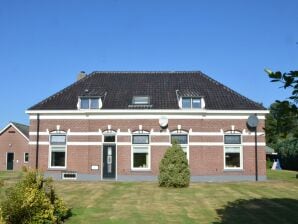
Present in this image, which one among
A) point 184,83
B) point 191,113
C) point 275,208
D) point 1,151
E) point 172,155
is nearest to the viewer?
point 275,208

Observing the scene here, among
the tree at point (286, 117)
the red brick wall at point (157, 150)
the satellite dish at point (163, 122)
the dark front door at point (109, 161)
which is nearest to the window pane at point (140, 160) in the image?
the red brick wall at point (157, 150)

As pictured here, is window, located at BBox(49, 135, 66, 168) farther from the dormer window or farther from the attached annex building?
the dormer window

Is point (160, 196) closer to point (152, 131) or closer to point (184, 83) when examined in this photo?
point (152, 131)

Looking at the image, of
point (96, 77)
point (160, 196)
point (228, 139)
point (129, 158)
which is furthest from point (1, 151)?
point (160, 196)

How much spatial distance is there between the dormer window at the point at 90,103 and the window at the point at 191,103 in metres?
5.67

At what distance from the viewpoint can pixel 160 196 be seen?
18.9 m

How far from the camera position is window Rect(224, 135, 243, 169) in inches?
1088

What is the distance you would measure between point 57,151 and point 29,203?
16.5 m

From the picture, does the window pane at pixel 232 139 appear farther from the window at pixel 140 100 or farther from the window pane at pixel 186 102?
the window at pixel 140 100

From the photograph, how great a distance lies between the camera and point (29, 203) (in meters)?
11.7

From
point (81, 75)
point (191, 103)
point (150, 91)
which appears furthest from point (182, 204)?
point (81, 75)

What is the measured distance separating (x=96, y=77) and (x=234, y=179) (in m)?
12.6

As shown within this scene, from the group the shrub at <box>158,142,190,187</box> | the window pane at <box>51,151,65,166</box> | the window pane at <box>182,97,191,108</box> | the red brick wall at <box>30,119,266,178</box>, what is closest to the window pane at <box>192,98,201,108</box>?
the window pane at <box>182,97,191,108</box>

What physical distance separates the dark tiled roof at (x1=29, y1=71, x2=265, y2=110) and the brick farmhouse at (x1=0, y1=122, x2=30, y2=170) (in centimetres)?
2411
